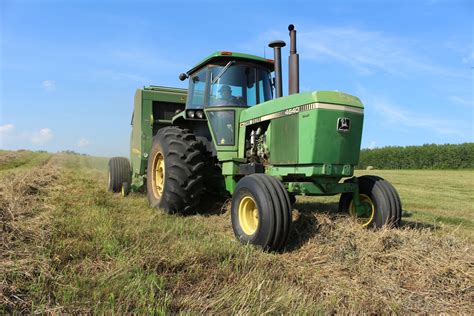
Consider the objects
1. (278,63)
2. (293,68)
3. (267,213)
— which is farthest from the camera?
(278,63)

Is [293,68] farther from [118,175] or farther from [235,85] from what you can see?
[118,175]

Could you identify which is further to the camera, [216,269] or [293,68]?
[293,68]

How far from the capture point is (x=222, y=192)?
6.38 meters

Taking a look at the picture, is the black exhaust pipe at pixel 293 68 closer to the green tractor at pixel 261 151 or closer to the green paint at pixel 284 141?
the green tractor at pixel 261 151

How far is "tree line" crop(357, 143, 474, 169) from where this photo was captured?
38.6m

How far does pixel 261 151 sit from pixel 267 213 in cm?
155

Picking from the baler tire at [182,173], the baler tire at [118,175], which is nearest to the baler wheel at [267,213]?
the baler tire at [182,173]

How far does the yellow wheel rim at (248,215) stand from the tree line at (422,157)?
40.4 m

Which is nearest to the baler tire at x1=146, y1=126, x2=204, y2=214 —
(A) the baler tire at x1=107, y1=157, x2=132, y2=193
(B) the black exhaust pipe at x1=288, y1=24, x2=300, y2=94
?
(B) the black exhaust pipe at x1=288, y1=24, x2=300, y2=94

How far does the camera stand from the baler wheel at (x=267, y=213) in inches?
155

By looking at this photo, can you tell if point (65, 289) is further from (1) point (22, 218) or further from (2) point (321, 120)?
(2) point (321, 120)

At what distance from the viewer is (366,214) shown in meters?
5.16

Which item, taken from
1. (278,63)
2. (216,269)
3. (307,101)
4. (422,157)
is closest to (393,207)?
(307,101)

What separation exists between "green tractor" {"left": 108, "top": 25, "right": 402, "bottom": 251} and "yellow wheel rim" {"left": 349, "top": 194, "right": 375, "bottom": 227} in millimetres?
13
